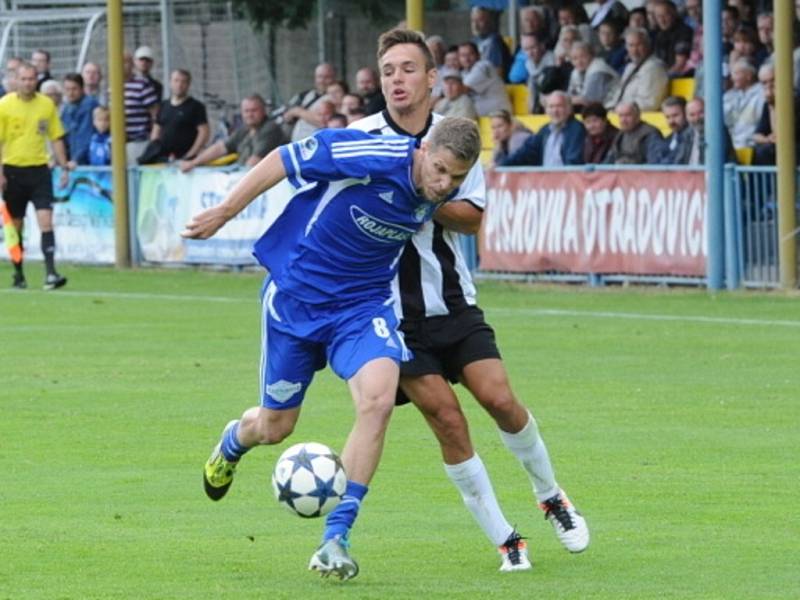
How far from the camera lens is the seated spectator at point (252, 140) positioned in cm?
2480

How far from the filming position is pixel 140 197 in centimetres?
2609

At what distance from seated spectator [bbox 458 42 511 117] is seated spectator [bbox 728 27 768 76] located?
349cm

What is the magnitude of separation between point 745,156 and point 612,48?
3713 millimetres

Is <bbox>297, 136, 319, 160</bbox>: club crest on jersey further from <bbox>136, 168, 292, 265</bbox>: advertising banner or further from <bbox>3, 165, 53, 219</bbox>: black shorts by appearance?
<bbox>3, 165, 53, 219</bbox>: black shorts

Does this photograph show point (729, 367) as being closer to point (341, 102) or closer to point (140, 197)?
point (341, 102)

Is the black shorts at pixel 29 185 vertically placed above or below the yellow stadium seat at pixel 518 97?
below

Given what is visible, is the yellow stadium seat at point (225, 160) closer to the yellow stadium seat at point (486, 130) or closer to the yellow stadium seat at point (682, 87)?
the yellow stadium seat at point (486, 130)

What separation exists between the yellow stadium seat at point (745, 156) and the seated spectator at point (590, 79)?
2646mm

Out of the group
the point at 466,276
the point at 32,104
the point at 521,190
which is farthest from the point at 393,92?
the point at 32,104

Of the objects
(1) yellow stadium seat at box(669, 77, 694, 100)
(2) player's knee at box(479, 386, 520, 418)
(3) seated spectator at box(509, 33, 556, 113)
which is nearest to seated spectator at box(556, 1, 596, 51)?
(3) seated spectator at box(509, 33, 556, 113)

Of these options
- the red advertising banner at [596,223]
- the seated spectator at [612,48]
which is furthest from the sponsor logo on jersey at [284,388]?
the seated spectator at [612,48]

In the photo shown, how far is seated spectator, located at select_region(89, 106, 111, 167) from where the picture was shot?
1065 inches

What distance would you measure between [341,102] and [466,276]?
54.2ft

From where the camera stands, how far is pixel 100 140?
27203 mm
